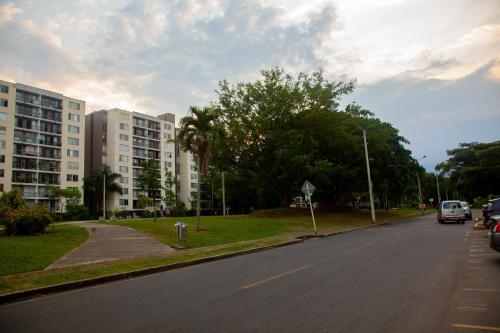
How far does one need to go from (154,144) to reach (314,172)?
6765 cm

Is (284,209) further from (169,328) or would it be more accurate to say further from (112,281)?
(169,328)

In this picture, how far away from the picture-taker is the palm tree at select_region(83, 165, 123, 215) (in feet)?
253

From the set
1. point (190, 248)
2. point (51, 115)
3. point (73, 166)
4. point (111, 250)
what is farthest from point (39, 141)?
point (190, 248)

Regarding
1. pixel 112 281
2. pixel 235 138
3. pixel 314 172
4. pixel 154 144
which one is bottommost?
pixel 112 281

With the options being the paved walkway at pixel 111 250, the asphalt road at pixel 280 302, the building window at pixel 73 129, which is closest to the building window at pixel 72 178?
the building window at pixel 73 129

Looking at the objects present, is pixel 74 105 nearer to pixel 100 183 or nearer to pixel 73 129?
pixel 73 129

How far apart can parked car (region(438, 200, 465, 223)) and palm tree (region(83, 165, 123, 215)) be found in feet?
213

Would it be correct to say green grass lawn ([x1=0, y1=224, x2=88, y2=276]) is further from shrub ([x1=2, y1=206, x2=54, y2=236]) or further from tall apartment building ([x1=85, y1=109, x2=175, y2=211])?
tall apartment building ([x1=85, y1=109, x2=175, y2=211])

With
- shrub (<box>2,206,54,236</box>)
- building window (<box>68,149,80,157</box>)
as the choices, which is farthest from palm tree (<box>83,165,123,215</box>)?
shrub (<box>2,206,54,236</box>)

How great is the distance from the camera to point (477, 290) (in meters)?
6.99

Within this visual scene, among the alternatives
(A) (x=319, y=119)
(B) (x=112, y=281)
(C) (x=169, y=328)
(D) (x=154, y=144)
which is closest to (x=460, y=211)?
(A) (x=319, y=119)

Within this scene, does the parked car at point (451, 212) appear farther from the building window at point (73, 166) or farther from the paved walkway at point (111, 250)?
the building window at point (73, 166)

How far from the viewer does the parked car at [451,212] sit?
2900 cm

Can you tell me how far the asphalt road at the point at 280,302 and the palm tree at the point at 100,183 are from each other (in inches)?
2855
